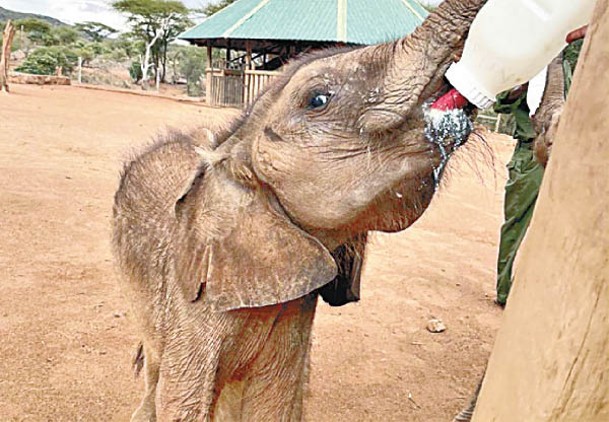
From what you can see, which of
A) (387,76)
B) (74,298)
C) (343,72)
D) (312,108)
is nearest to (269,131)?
(312,108)

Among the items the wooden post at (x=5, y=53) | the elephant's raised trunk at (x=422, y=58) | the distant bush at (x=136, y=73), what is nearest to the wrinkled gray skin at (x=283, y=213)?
the elephant's raised trunk at (x=422, y=58)

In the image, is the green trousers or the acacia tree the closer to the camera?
the green trousers

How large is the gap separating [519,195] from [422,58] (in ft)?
8.60

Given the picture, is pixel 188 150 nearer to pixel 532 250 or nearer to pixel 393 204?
pixel 393 204

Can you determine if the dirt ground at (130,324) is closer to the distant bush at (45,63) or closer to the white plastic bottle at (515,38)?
the white plastic bottle at (515,38)

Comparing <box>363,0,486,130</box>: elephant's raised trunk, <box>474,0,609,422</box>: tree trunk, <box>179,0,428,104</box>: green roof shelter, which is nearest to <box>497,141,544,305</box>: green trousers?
<box>363,0,486,130</box>: elephant's raised trunk

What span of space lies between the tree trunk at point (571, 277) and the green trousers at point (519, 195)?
Result: 112 inches

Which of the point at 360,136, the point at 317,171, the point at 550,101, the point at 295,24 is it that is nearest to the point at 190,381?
the point at 317,171

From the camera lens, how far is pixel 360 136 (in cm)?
151

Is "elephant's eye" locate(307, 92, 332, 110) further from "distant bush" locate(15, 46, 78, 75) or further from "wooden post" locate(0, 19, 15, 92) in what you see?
"distant bush" locate(15, 46, 78, 75)

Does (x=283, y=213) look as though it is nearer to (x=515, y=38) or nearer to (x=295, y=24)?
(x=515, y=38)

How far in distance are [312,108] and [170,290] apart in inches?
32.7

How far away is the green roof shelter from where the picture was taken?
20.8 m

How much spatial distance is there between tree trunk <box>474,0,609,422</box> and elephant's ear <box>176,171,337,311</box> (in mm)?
876
